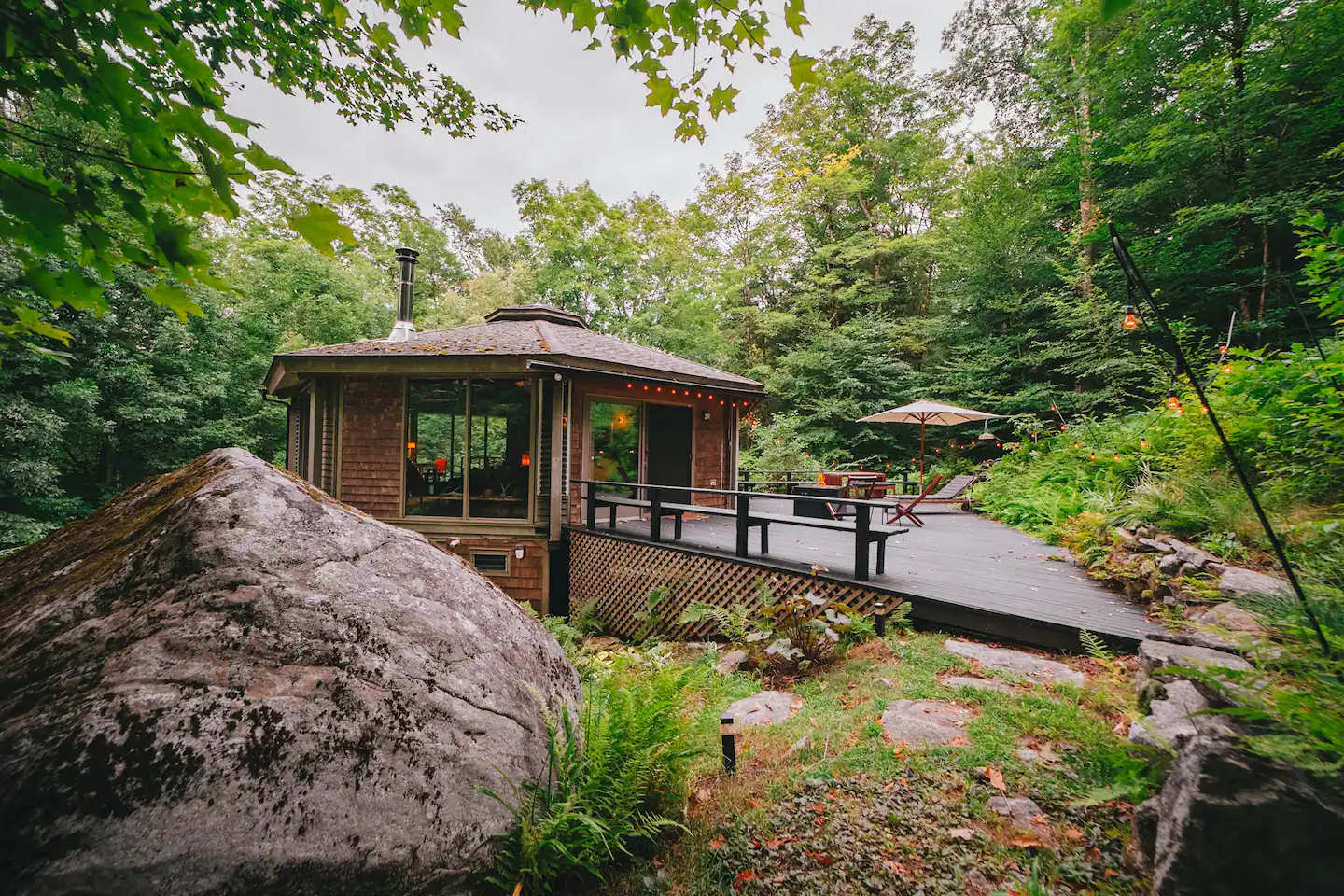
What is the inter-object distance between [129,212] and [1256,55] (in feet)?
52.3

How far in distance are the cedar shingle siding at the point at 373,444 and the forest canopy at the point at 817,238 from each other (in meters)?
2.39

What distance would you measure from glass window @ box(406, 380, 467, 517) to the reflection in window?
2.23m

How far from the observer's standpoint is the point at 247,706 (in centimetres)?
A: 164

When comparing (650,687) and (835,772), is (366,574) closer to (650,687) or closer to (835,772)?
(650,687)

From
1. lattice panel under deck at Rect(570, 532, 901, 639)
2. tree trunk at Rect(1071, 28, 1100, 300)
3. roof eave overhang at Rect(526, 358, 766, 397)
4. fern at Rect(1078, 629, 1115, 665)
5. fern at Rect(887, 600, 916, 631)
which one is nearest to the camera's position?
fern at Rect(1078, 629, 1115, 665)

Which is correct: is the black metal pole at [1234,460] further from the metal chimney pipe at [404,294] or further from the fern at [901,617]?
the metal chimney pipe at [404,294]

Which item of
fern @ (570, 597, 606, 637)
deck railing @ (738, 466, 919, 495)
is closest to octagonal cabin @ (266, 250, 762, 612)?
fern @ (570, 597, 606, 637)

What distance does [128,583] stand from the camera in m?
1.83

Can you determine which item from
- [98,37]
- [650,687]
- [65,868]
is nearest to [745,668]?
[650,687]

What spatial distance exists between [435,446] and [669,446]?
4.31m

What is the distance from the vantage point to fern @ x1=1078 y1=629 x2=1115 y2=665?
3137mm

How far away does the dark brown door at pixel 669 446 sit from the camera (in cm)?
1029

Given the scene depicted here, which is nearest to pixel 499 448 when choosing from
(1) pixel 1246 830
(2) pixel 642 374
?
(2) pixel 642 374

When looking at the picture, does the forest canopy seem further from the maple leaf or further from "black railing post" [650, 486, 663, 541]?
"black railing post" [650, 486, 663, 541]
